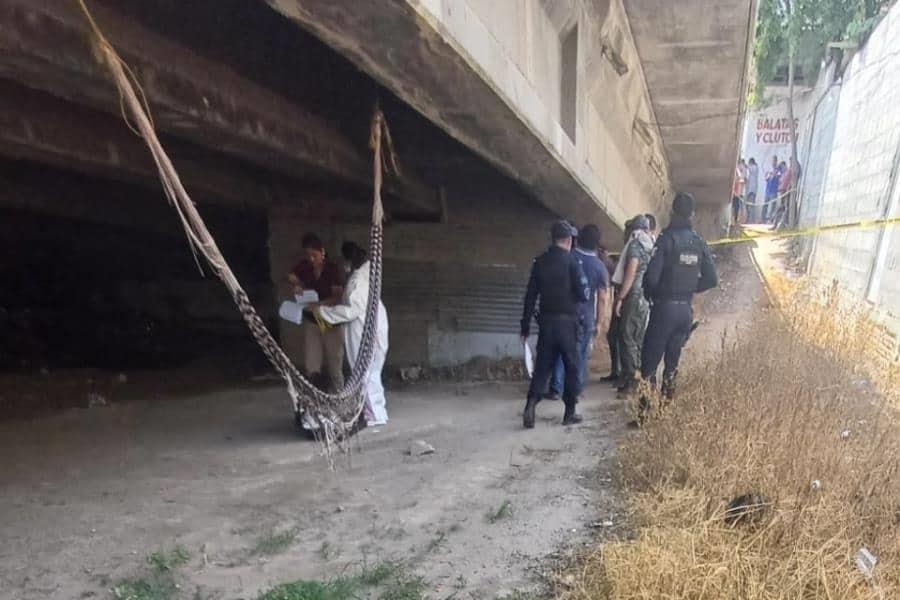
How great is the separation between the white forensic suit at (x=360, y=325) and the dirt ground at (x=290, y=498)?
0.79 ft

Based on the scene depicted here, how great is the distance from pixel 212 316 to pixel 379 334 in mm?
5877

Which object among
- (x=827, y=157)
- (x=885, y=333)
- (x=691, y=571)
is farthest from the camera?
(x=827, y=157)

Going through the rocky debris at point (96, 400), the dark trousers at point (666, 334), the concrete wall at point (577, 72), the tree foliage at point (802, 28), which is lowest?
the rocky debris at point (96, 400)

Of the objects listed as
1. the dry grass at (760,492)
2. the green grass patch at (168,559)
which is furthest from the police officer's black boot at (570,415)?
the green grass patch at (168,559)

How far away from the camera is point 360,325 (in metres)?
6.19

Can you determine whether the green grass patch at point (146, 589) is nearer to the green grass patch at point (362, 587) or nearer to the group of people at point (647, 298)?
the green grass patch at point (362, 587)

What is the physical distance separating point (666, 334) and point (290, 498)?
3096 millimetres

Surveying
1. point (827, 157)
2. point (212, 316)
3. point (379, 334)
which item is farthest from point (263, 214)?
point (827, 157)

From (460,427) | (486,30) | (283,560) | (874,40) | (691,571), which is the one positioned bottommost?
(460,427)

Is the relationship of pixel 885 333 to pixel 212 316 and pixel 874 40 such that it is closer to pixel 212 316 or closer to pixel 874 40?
pixel 874 40

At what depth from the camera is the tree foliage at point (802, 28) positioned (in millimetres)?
16281

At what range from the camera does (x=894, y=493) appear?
3.71 meters

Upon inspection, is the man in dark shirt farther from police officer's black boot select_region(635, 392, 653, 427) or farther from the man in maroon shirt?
the man in maroon shirt

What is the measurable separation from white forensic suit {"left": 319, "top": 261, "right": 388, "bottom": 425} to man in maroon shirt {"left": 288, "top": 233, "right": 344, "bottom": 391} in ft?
0.43
